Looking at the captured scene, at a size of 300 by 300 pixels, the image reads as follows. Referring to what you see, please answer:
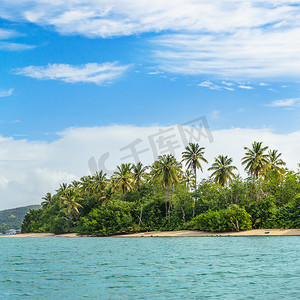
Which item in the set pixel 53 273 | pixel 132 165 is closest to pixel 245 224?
pixel 132 165

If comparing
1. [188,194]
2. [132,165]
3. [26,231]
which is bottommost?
[26,231]

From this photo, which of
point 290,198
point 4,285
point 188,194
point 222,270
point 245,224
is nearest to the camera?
point 4,285

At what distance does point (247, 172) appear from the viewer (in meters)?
94.3

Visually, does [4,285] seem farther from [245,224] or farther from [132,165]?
[132,165]

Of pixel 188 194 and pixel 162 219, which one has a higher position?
pixel 188 194

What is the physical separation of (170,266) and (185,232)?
199 feet

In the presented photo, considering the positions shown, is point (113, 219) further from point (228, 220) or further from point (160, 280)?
point (160, 280)

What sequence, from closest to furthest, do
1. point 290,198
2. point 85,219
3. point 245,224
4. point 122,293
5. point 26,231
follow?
point 122,293, point 245,224, point 290,198, point 85,219, point 26,231

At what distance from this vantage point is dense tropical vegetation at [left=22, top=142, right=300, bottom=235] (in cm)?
8381

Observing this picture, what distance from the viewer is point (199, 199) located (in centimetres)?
9775

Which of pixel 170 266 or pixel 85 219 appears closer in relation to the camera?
pixel 170 266

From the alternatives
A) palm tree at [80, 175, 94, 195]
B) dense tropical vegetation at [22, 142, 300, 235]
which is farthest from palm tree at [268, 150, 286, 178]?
palm tree at [80, 175, 94, 195]

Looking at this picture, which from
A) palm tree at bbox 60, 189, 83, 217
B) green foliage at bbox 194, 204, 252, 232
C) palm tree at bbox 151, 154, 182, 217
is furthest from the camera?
palm tree at bbox 60, 189, 83, 217

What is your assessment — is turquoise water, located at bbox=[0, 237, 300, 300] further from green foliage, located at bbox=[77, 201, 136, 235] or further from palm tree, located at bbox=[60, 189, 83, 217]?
palm tree, located at bbox=[60, 189, 83, 217]
